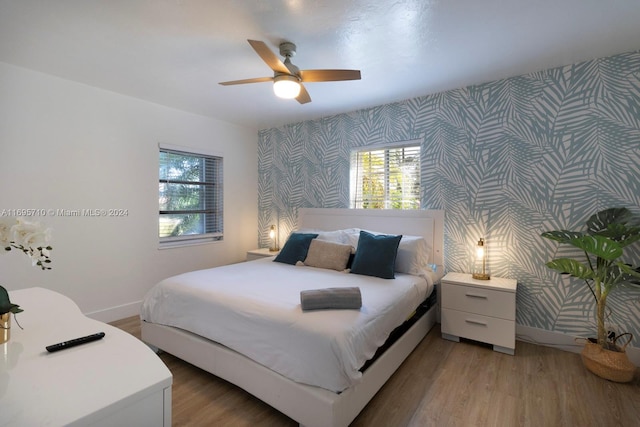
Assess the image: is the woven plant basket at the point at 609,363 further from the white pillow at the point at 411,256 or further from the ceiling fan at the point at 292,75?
the ceiling fan at the point at 292,75

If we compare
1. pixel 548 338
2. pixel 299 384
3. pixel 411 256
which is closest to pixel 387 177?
pixel 411 256

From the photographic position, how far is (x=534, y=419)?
5.81 ft

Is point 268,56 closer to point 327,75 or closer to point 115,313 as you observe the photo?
point 327,75

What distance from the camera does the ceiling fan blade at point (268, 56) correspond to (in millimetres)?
1794

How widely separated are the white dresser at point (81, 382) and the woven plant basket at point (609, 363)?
2.90 meters

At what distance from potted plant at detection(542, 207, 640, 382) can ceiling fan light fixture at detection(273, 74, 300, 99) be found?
234 cm

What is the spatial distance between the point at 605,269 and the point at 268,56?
291 centimetres

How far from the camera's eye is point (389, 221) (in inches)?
136

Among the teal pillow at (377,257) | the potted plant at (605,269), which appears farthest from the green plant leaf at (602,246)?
the teal pillow at (377,257)

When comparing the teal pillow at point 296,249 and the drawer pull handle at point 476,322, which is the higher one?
the teal pillow at point 296,249

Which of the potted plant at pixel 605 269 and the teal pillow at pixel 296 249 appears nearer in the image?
the potted plant at pixel 605 269

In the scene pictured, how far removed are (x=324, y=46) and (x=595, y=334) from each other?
3285mm

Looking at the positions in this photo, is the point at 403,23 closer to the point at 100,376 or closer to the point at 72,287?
the point at 100,376

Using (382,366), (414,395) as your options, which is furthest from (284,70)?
(414,395)
